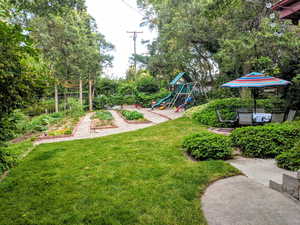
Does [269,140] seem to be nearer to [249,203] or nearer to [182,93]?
[249,203]

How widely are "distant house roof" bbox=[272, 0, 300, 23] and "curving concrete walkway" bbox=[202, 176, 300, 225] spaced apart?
2372 millimetres

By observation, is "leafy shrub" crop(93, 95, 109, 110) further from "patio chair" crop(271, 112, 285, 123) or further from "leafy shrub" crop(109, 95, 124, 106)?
"patio chair" crop(271, 112, 285, 123)

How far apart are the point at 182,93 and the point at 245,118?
8392 millimetres

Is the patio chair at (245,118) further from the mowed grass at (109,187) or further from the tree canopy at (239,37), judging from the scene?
the tree canopy at (239,37)

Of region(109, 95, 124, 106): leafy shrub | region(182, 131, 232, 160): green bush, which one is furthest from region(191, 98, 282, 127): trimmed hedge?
region(109, 95, 124, 106): leafy shrub

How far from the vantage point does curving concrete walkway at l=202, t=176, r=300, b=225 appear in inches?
85.7

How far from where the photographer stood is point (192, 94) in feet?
46.6

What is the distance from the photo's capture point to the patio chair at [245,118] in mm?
6295

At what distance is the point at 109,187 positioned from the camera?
122 inches

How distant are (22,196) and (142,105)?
1633 centimetres

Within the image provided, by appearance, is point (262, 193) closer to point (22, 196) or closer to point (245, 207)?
point (245, 207)

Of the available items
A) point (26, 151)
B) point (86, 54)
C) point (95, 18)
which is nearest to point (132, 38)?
point (95, 18)

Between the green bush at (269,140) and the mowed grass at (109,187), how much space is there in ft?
2.99

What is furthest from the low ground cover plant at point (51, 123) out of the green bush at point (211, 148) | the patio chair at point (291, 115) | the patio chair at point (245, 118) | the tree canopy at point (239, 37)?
the patio chair at point (291, 115)
